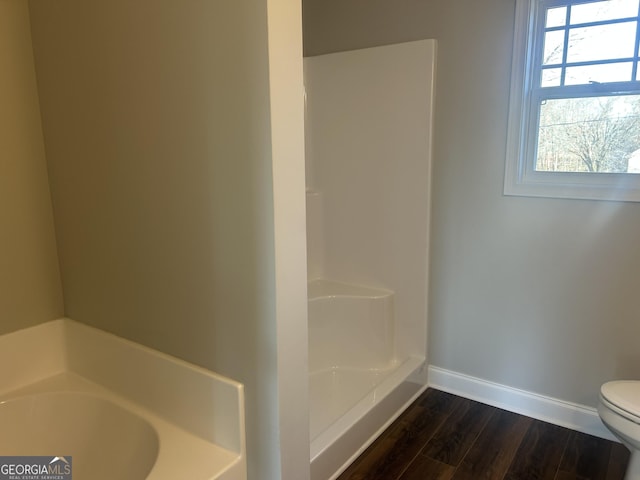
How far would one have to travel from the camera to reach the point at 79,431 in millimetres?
1653

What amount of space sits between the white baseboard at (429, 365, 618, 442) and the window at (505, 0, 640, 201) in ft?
3.32

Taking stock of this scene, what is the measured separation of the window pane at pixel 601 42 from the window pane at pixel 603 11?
3 centimetres

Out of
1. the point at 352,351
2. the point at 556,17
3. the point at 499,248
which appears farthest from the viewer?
the point at 352,351

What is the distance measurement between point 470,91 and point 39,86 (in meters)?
1.85

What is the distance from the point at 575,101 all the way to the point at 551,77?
0.51ft

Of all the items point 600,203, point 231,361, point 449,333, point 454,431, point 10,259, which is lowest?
point 454,431

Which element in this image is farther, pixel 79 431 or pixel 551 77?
pixel 551 77

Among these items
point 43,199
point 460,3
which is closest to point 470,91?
point 460,3

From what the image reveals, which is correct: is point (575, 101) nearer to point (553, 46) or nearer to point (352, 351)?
point (553, 46)

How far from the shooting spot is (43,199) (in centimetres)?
174

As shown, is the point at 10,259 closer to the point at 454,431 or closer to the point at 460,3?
the point at 454,431

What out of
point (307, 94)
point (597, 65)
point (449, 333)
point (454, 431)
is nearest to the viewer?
point (597, 65)
